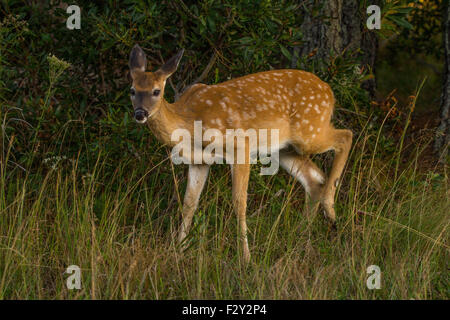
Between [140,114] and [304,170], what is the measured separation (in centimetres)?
196

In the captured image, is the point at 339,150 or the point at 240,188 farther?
the point at 339,150

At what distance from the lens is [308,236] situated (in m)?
5.12

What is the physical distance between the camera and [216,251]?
15.2ft

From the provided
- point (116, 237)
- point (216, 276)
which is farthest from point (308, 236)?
point (116, 237)

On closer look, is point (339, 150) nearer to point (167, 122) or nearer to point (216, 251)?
point (167, 122)

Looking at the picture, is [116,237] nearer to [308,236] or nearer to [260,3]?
[308,236]

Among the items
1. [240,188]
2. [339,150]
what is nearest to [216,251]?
[240,188]

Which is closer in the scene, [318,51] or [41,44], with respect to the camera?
[41,44]

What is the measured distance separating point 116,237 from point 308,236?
1.39 m

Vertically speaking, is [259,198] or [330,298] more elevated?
[259,198]

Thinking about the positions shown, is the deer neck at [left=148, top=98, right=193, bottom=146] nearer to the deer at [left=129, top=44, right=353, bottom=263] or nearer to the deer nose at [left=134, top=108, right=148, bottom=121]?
the deer at [left=129, top=44, right=353, bottom=263]

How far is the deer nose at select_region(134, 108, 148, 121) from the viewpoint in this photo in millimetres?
4621

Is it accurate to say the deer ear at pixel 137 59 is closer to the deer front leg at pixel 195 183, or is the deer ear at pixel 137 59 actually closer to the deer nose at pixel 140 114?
the deer nose at pixel 140 114

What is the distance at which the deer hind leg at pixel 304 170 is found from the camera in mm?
6059
